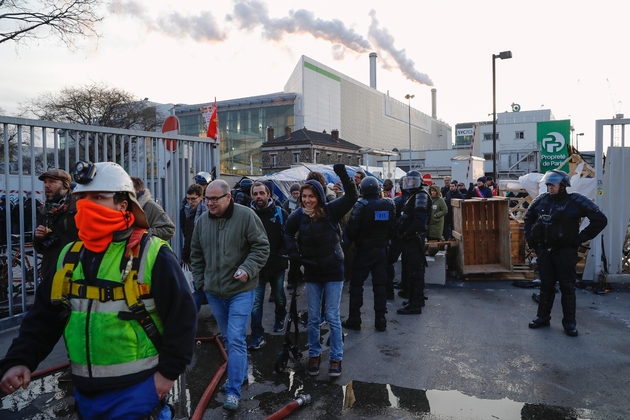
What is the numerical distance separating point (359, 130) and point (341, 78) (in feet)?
35.8

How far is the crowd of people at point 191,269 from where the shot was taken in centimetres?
219

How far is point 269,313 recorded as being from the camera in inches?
285

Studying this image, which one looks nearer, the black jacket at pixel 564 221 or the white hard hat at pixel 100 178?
the white hard hat at pixel 100 178

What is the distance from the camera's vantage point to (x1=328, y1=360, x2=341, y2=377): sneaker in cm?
472

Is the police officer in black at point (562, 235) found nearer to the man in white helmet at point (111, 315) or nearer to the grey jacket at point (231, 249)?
the grey jacket at point (231, 249)

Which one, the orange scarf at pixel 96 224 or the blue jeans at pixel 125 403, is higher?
the orange scarf at pixel 96 224

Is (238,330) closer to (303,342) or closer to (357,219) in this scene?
(303,342)

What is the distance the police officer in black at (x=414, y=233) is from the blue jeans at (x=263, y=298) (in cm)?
196

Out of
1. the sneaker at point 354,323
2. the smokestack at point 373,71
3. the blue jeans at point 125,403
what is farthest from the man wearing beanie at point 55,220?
the smokestack at point 373,71

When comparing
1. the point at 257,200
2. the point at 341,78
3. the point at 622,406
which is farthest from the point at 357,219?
the point at 341,78

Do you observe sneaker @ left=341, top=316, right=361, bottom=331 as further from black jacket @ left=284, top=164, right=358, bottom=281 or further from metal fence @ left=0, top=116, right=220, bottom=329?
metal fence @ left=0, top=116, right=220, bottom=329

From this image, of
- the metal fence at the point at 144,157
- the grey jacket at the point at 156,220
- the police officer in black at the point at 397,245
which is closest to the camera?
the grey jacket at the point at 156,220

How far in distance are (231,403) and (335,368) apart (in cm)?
118

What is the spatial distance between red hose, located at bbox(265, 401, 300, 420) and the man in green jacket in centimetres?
38
